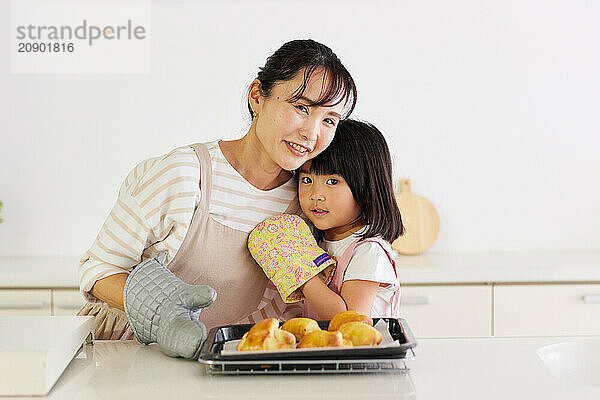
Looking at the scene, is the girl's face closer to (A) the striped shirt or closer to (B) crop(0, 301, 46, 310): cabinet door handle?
(A) the striped shirt

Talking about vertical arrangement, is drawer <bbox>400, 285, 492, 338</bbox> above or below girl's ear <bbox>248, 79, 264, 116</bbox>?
below

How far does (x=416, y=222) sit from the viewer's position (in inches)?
111

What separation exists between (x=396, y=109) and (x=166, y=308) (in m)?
1.85

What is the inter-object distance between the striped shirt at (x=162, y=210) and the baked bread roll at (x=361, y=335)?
429mm

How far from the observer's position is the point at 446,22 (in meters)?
2.83

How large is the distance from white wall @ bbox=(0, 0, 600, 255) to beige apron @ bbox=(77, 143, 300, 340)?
4.54 feet

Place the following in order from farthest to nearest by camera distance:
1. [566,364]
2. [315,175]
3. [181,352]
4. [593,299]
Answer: [593,299] < [315,175] < [566,364] < [181,352]

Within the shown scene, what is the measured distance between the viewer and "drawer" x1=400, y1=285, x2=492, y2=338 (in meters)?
2.43

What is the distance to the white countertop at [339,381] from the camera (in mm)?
1004

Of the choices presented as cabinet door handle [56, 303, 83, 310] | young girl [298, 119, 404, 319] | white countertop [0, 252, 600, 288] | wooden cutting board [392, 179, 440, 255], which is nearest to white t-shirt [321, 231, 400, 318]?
young girl [298, 119, 404, 319]

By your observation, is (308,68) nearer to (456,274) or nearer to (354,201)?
(354,201)

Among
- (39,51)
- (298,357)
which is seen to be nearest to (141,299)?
(298,357)

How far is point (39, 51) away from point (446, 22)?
152cm

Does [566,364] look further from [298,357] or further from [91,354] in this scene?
[91,354]
